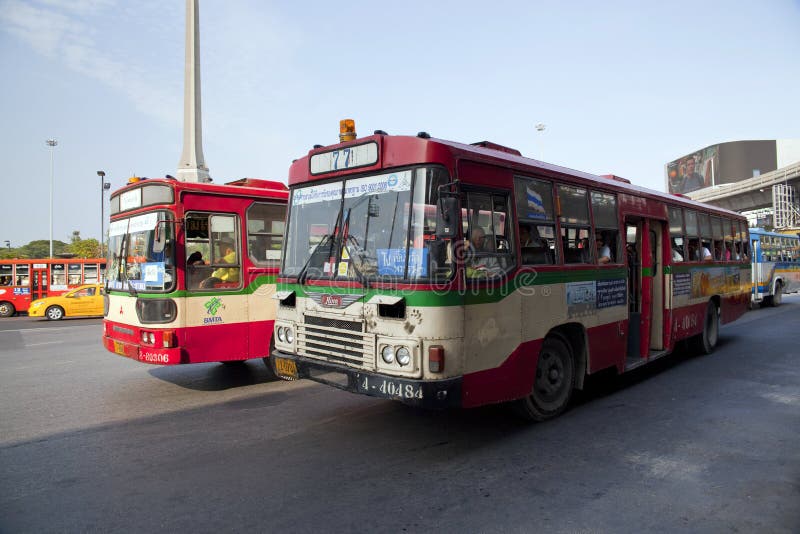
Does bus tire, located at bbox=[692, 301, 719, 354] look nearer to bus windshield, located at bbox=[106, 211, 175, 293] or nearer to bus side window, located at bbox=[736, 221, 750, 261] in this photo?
bus side window, located at bbox=[736, 221, 750, 261]

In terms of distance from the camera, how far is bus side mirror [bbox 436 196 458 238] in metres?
4.62

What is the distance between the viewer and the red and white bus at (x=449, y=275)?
472 cm

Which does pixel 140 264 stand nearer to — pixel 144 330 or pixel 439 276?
pixel 144 330

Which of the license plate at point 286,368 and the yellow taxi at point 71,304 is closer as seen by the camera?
the license plate at point 286,368

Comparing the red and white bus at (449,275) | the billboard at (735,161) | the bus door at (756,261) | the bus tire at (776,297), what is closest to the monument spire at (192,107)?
the red and white bus at (449,275)

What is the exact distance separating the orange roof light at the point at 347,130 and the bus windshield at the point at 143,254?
2970 mm

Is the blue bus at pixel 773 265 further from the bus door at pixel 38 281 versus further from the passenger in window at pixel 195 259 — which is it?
the bus door at pixel 38 281

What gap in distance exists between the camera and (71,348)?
12.3 m

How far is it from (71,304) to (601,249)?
20.9 meters

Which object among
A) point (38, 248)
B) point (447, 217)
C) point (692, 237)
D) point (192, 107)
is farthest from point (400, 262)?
point (38, 248)

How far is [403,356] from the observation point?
4762mm

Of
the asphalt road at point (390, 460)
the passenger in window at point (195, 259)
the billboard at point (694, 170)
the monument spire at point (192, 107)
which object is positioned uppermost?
the billboard at point (694, 170)

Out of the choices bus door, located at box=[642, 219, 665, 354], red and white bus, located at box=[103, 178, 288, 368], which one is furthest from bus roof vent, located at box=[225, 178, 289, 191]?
bus door, located at box=[642, 219, 665, 354]

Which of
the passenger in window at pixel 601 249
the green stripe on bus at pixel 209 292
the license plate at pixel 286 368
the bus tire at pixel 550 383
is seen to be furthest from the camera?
the green stripe on bus at pixel 209 292
